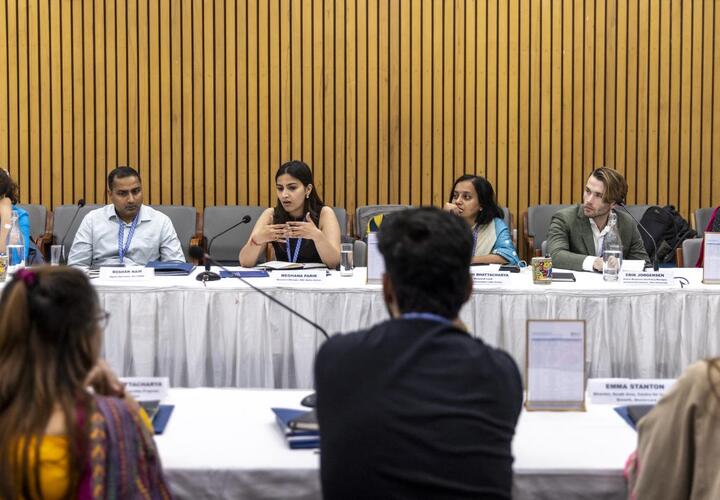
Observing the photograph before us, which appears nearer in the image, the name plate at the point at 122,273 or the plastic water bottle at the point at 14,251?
the name plate at the point at 122,273

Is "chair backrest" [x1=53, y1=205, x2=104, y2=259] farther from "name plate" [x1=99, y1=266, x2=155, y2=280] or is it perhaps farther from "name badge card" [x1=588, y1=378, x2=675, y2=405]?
"name badge card" [x1=588, y1=378, x2=675, y2=405]

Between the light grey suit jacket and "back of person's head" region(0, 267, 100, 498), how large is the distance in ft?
11.9

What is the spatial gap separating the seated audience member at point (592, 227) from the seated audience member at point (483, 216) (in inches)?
10.1

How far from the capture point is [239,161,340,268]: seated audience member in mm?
4926

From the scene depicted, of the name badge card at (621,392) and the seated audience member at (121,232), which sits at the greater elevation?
the seated audience member at (121,232)

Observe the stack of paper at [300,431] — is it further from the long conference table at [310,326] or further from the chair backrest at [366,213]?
the chair backrest at [366,213]

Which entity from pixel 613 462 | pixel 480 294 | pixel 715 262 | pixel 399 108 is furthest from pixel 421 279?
pixel 399 108

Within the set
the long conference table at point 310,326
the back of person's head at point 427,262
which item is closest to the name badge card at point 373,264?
the long conference table at point 310,326

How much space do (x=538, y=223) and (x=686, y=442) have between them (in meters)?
5.52

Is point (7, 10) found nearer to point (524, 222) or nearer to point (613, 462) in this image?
point (524, 222)

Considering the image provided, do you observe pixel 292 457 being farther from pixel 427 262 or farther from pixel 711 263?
pixel 711 263

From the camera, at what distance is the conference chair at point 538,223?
7043 mm

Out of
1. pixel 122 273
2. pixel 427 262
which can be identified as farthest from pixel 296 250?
pixel 427 262

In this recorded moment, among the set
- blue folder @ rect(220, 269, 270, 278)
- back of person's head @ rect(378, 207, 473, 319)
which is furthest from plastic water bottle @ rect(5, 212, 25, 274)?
back of person's head @ rect(378, 207, 473, 319)
